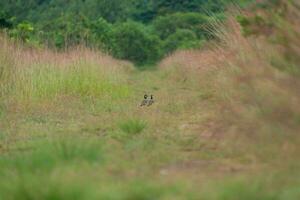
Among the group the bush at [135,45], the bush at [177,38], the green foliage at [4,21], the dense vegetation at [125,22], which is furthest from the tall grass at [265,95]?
the bush at [177,38]

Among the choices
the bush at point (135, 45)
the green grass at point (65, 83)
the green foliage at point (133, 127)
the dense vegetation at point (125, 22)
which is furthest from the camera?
the bush at point (135, 45)

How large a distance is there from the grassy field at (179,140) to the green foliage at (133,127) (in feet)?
0.03

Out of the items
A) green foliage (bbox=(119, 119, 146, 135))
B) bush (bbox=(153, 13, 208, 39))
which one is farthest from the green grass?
bush (bbox=(153, 13, 208, 39))

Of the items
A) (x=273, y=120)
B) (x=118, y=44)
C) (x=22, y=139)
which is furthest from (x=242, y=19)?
(x=118, y=44)

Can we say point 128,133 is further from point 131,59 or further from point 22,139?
point 131,59

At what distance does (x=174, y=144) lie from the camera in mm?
5516

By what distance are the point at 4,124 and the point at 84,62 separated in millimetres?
4145

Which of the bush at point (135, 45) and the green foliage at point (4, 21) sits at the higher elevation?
the green foliage at point (4, 21)

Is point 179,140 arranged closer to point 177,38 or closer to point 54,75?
point 54,75

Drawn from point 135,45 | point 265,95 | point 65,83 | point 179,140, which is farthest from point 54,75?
point 135,45

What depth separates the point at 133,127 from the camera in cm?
603

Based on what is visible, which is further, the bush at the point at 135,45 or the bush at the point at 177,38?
the bush at the point at 177,38

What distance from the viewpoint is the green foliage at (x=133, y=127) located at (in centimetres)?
602

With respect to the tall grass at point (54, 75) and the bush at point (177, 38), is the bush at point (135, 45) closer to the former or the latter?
the bush at point (177, 38)
